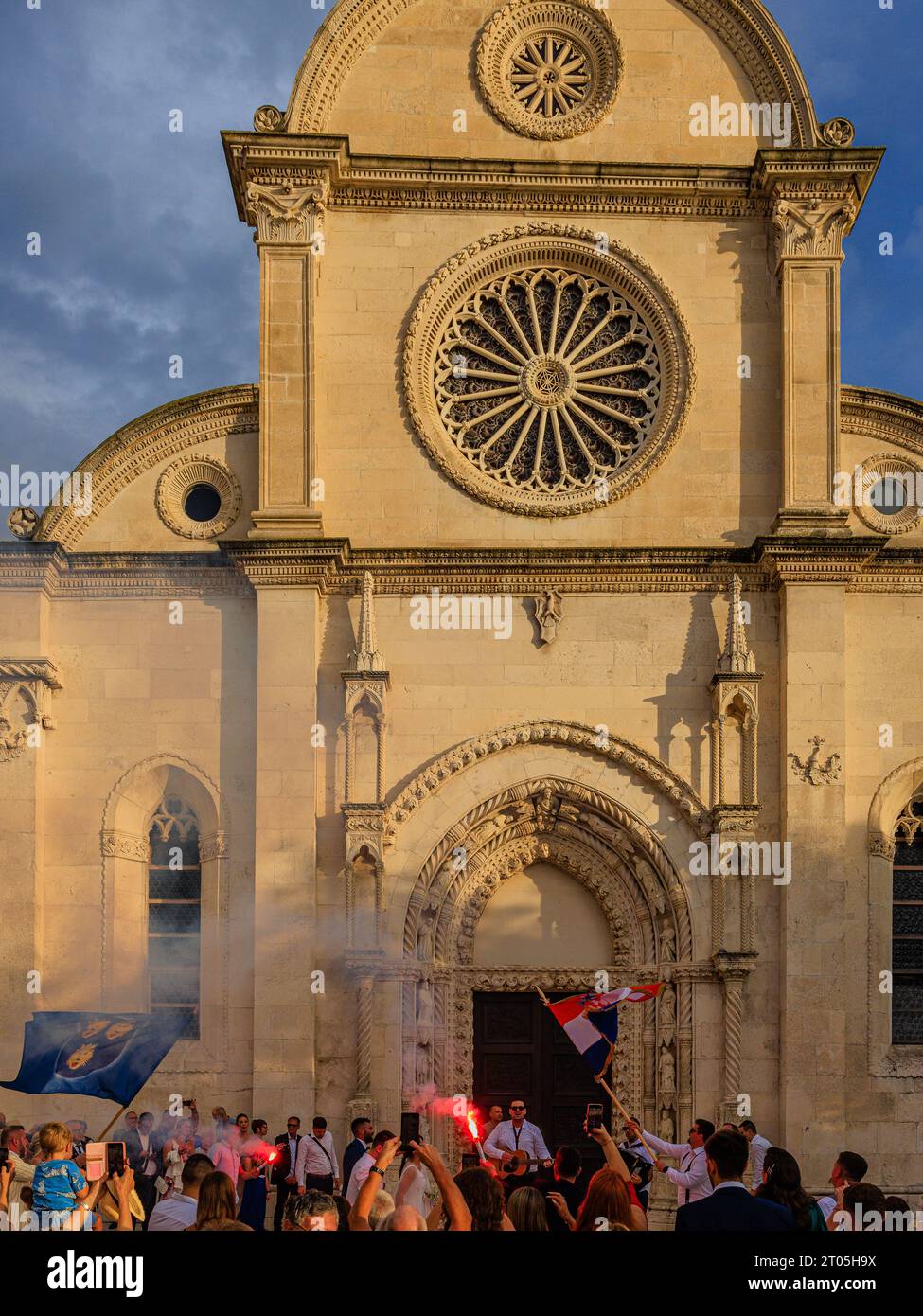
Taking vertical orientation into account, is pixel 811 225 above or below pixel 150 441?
above

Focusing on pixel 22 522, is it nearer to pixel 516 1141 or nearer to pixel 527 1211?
pixel 516 1141

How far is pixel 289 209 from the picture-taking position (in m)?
21.1

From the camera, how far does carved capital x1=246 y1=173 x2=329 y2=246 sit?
2108 centimetres

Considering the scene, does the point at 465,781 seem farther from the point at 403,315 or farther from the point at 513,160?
the point at 513,160

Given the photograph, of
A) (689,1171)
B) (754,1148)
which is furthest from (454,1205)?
(754,1148)

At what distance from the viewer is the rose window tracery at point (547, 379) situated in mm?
21469

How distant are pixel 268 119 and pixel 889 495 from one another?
887 centimetres

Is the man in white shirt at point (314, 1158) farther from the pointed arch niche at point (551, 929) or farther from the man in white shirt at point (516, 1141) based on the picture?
the pointed arch niche at point (551, 929)

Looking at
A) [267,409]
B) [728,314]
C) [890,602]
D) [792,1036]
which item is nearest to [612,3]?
[728,314]

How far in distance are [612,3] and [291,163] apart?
465cm

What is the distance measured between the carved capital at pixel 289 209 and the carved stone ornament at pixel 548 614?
5.19 metres

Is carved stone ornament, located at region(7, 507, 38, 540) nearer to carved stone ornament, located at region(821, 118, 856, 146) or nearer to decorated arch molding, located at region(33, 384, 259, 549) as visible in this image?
decorated arch molding, located at region(33, 384, 259, 549)

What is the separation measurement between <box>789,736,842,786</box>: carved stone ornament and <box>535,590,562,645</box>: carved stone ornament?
10.3ft
